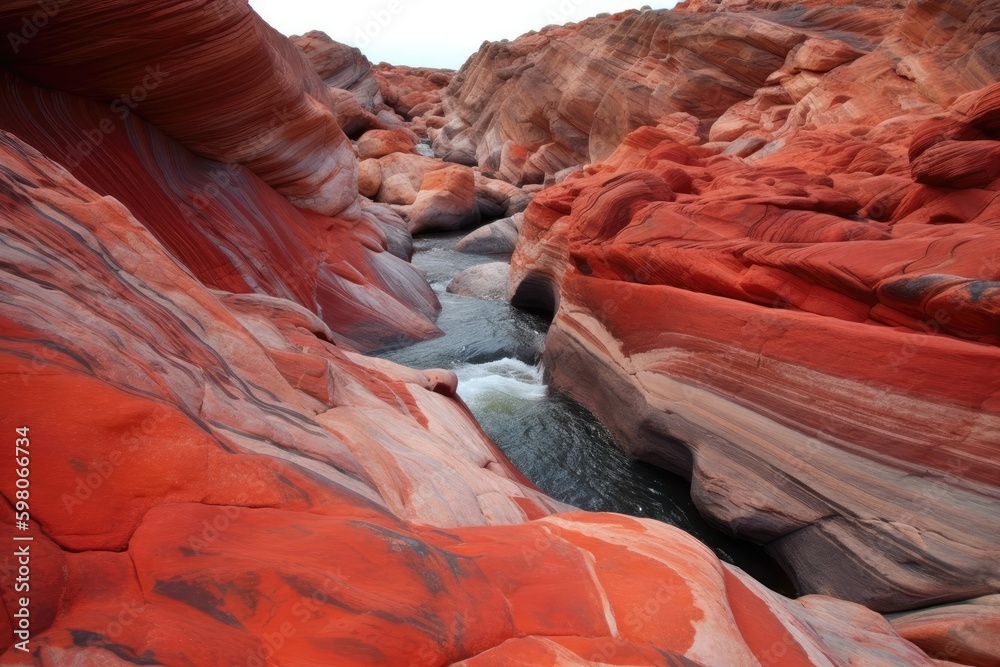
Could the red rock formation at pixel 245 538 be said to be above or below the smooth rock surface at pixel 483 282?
above

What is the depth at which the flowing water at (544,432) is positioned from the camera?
6.88 meters

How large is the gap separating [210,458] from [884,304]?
5.93 m

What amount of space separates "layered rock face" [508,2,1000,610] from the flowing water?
0.30 m

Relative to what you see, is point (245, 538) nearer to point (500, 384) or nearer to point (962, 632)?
point (962, 632)

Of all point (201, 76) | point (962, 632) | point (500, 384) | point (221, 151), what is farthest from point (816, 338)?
point (221, 151)

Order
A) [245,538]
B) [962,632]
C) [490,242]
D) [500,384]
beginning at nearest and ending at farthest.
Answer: [245,538]
[962,632]
[500,384]
[490,242]

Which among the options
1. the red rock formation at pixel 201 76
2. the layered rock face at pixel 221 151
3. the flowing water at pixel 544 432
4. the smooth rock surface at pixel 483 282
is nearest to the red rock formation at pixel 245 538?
the flowing water at pixel 544 432

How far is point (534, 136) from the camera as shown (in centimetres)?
3080

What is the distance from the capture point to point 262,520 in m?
2.76

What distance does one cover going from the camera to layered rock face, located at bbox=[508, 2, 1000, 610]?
4.78m

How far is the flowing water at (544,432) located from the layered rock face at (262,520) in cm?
157

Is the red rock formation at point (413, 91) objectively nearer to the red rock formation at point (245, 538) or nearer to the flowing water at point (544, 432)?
the flowing water at point (544, 432)

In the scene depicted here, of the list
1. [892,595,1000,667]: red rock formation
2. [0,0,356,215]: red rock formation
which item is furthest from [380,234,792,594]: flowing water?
[0,0,356,215]: red rock formation

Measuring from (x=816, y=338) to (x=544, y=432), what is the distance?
13.3 feet
